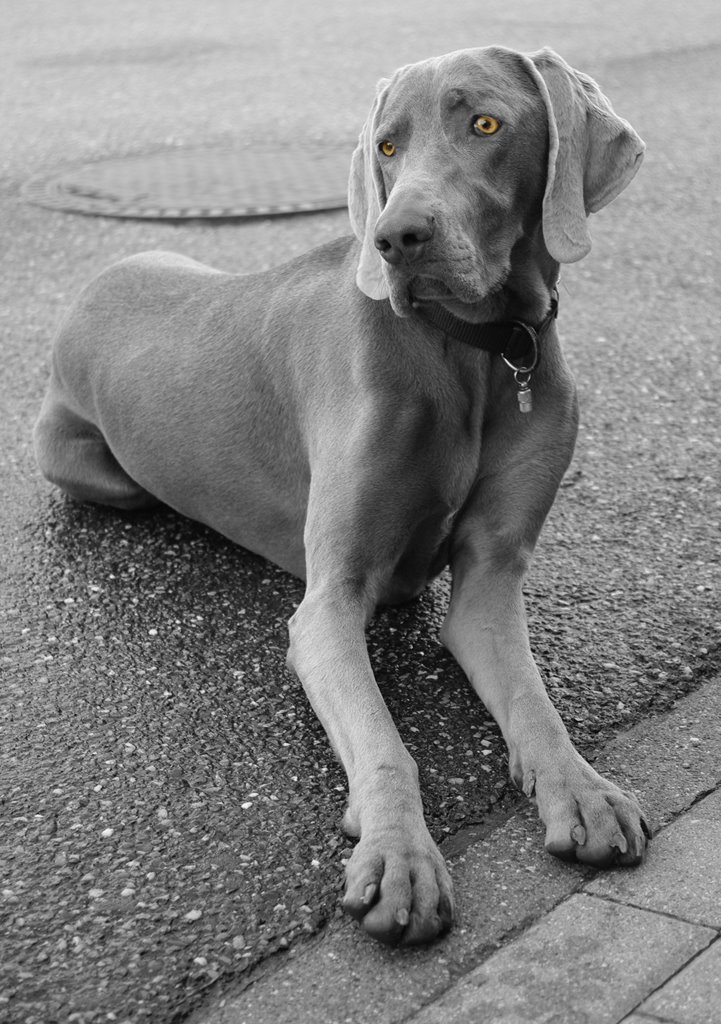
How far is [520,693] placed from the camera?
9.59 ft

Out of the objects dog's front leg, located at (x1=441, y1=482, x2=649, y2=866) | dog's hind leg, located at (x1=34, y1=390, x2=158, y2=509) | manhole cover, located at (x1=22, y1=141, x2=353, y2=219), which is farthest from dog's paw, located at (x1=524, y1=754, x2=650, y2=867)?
manhole cover, located at (x1=22, y1=141, x2=353, y2=219)

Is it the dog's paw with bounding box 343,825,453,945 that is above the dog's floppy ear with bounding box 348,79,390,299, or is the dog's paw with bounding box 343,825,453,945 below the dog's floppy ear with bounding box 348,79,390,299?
below

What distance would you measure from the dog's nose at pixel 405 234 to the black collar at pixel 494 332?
0.93ft

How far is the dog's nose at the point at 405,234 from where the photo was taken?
2.75m

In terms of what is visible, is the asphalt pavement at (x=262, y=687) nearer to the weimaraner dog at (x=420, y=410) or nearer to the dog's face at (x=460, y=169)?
the weimaraner dog at (x=420, y=410)

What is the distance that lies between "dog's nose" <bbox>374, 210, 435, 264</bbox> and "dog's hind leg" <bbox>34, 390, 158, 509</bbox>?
156cm

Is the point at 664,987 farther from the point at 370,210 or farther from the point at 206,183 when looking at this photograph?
the point at 206,183

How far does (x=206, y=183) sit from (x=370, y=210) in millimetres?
4361

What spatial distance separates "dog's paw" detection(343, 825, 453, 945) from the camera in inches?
91.5

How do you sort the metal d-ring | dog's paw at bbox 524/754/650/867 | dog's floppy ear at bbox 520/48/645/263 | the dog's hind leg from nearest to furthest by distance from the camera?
dog's paw at bbox 524/754/650/867 < dog's floppy ear at bbox 520/48/645/263 < the metal d-ring < the dog's hind leg

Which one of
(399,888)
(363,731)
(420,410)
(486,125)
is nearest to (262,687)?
(363,731)

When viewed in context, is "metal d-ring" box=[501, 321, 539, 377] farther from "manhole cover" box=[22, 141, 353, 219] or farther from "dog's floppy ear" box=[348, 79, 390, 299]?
"manhole cover" box=[22, 141, 353, 219]

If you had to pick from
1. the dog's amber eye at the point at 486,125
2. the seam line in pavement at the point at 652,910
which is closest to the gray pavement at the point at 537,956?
the seam line in pavement at the point at 652,910

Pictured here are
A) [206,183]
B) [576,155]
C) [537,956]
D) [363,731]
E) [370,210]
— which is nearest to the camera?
[537,956]
